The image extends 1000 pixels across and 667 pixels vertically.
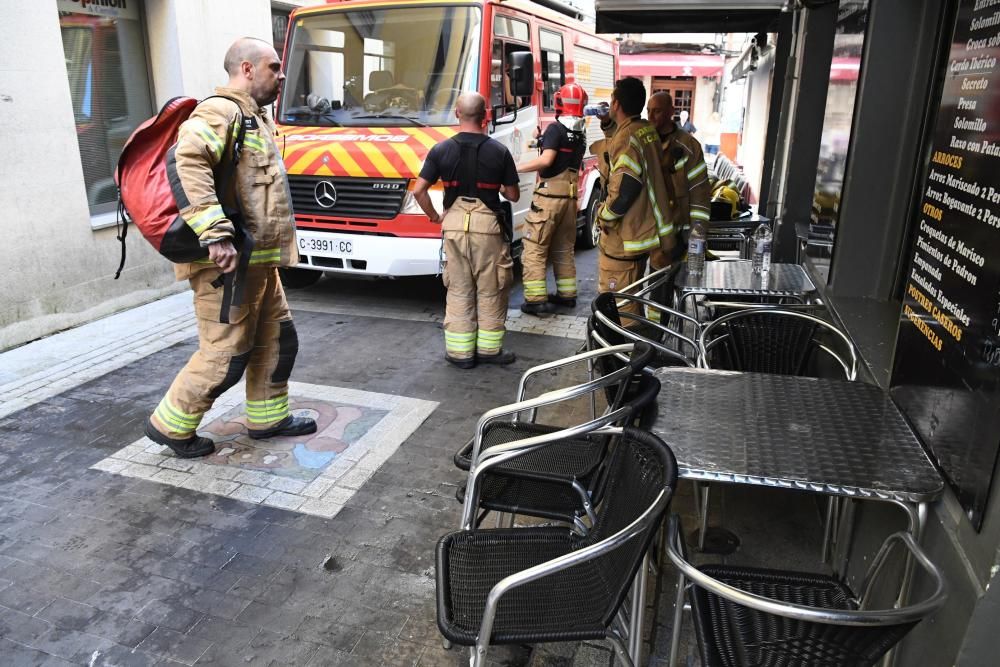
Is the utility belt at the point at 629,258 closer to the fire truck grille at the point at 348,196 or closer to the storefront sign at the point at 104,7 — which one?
the fire truck grille at the point at 348,196

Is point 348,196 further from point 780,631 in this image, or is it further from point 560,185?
point 780,631

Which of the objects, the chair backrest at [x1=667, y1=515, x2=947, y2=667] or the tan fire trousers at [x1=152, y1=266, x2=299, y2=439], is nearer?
the chair backrest at [x1=667, y1=515, x2=947, y2=667]

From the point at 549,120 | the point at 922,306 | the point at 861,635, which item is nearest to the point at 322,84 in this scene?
the point at 549,120

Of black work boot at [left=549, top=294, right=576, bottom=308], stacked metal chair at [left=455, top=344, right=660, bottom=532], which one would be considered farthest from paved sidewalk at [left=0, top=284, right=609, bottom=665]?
black work boot at [left=549, top=294, right=576, bottom=308]

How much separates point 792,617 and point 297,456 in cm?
281

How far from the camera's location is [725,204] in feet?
22.1

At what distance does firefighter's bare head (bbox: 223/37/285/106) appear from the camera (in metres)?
3.44

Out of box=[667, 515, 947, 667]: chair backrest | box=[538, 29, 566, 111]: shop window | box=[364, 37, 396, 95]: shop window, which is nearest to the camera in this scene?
box=[667, 515, 947, 667]: chair backrest

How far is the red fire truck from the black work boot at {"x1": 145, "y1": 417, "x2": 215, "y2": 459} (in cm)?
264

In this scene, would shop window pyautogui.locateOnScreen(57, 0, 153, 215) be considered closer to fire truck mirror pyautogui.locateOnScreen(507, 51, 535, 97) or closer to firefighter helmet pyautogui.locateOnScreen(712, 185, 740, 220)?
fire truck mirror pyautogui.locateOnScreen(507, 51, 535, 97)

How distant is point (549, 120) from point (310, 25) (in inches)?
96.9

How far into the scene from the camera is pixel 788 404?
2.38 meters

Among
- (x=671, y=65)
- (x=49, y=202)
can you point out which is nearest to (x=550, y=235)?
(x=49, y=202)

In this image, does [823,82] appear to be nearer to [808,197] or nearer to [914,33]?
[808,197]
